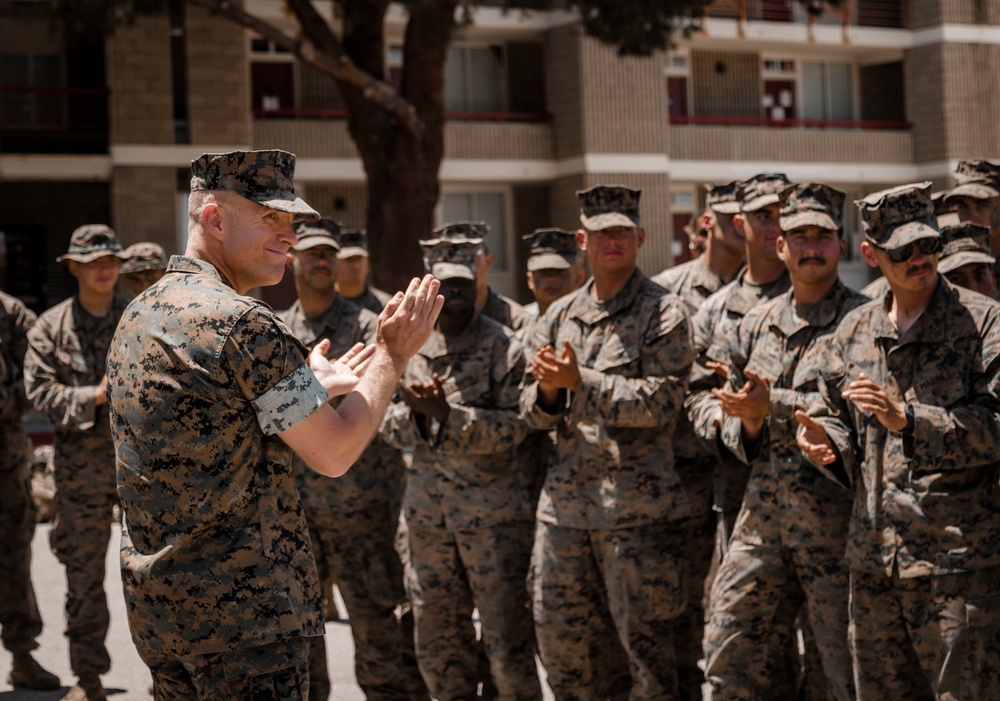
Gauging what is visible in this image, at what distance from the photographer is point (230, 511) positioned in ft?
11.8

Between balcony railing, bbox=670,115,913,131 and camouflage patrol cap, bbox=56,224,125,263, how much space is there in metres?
19.4

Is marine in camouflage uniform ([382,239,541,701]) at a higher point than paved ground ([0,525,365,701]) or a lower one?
higher

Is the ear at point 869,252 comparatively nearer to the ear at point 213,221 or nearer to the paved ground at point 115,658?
the ear at point 213,221

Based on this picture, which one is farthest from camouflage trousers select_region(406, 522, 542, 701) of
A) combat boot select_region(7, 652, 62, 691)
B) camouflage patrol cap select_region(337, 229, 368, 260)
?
camouflage patrol cap select_region(337, 229, 368, 260)

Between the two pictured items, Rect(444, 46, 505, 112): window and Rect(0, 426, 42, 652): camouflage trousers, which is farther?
Rect(444, 46, 505, 112): window

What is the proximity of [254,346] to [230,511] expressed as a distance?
45cm

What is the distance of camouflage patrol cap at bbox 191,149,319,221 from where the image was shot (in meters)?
3.75

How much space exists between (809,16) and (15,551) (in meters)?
22.4

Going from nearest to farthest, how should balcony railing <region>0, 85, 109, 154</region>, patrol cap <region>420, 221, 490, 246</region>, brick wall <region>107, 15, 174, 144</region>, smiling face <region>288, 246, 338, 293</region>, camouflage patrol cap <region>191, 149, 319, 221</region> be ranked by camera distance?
camouflage patrol cap <region>191, 149, 319, 221</region> → patrol cap <region>420, 221, 490, 246</region> → smiling face <region>288, 246, 338, 293</region> → brick wall <region>107, 15, 174, 144</region> → balcony railing <region>0, 85, 109, 154</region>

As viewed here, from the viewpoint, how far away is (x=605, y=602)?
239 inches

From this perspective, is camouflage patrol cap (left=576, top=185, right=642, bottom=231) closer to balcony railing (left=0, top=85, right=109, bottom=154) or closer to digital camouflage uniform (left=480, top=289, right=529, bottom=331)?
digital camouflage uniform (left=480, top=289, right=529, bottom=331)

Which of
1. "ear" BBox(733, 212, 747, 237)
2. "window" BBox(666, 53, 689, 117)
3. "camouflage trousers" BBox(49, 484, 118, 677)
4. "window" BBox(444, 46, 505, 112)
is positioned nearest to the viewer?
→ "ear" BBox(733, 212, 747, 237)

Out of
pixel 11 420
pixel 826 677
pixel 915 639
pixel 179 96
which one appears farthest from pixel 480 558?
pixel 179 96

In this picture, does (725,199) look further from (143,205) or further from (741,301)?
(143,205)
